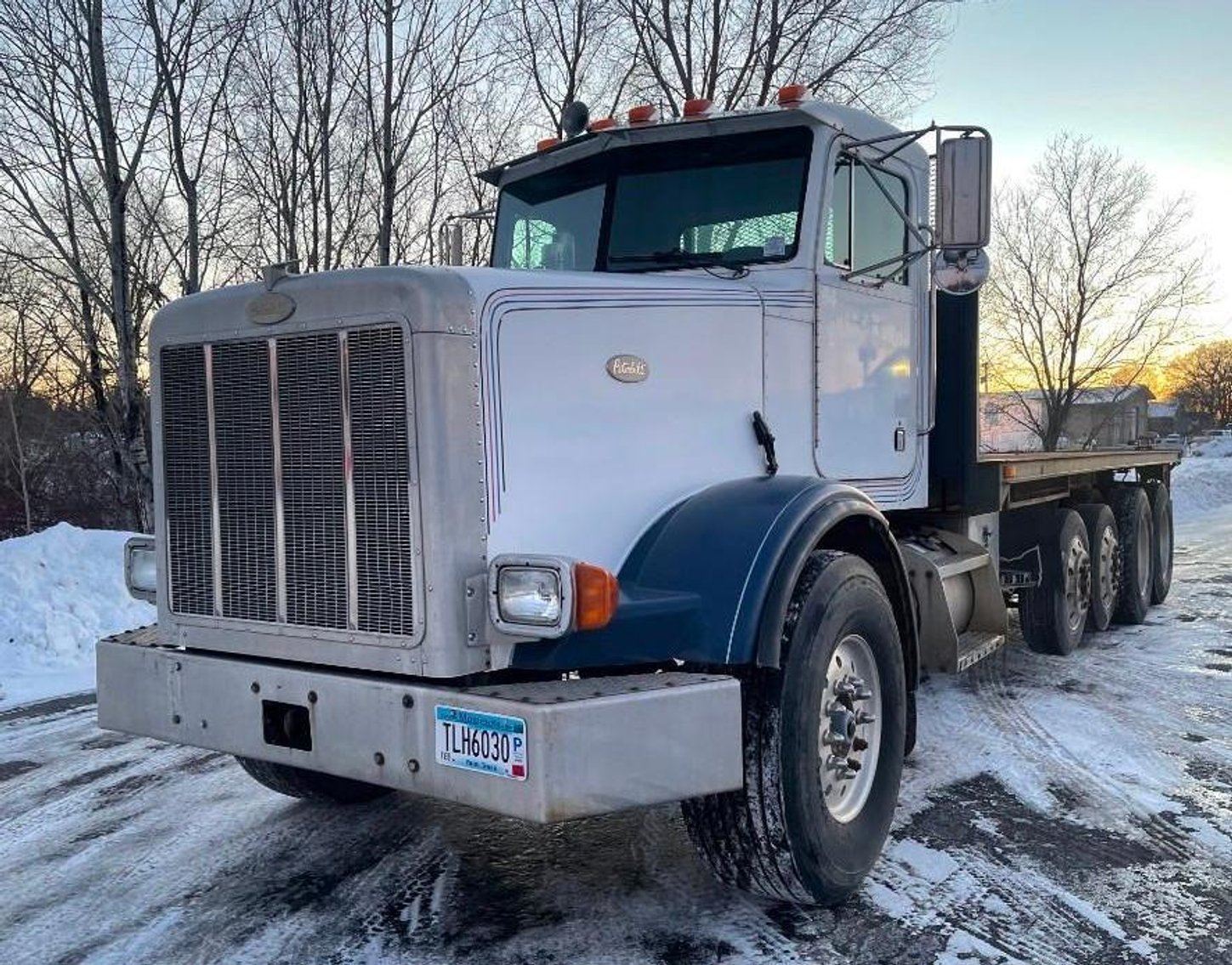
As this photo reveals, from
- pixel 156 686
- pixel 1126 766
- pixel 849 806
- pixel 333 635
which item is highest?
pixel 333 635

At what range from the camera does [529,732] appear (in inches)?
109

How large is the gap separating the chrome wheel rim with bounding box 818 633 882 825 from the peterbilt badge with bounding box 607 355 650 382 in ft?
3.64

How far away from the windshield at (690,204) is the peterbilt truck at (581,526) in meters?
0.01

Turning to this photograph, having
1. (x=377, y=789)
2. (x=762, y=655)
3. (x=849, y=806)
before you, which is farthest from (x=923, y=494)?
(x=377, y=789)

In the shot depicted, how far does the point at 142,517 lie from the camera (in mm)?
13289

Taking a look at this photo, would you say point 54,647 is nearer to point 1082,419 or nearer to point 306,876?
point 306,876

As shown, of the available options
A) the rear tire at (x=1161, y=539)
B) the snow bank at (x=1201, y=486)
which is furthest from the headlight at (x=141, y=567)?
the snow bank at (x=1201, y=486)

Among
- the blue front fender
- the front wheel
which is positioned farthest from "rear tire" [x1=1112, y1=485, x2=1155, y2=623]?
the blue front fender

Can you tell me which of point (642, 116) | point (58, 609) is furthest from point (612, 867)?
point (58, 609)

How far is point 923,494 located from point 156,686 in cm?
365

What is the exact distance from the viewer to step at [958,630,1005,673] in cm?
513

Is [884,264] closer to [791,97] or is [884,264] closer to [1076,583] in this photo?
[791,97]

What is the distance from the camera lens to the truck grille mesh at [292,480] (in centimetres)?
303

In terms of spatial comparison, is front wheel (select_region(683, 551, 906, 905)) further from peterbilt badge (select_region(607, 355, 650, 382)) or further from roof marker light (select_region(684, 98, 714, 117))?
roof marker light (select_region(684, 98, 714, 117))
